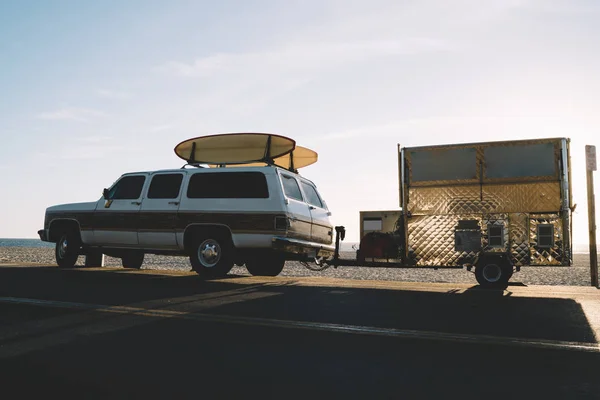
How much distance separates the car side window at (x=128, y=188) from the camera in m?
12.1

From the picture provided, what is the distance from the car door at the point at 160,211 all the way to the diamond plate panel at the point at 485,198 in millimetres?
4933

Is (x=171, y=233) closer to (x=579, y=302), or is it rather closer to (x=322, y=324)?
(x=322, y=324)

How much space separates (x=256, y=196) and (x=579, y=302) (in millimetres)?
5882

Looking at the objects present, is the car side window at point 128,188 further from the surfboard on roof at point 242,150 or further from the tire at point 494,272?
the tire at point 494,272

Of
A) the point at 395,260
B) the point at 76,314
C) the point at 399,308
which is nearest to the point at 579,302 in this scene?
the point at 399,308

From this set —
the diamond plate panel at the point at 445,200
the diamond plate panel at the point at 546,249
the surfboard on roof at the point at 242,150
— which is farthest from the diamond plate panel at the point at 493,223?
the surfboard on roof at the point at 242,150

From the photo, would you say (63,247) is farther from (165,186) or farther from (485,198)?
(485,198)

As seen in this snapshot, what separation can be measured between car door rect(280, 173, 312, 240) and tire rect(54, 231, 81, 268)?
5349mm

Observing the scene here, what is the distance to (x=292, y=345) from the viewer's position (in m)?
4.74

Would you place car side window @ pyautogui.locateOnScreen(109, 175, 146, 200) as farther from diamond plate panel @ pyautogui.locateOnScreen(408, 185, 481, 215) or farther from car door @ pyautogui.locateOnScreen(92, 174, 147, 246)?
diamond plate panel @ pyautogui.locateOnScreen(408, 185, 481, 215)

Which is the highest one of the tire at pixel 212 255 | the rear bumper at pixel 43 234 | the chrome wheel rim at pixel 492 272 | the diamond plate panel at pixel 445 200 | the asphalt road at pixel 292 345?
the diamond plate panel at pixel 445 200

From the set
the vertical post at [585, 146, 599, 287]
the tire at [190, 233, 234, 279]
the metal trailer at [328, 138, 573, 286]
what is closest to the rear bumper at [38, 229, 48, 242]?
the tire at [190, 233, 234, 279]

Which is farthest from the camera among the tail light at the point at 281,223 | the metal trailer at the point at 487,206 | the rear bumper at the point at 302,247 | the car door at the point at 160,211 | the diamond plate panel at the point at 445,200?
the car door at the point at 160,211

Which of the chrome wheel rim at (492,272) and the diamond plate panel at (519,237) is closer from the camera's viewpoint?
the diamond plate panel at (519,237)
